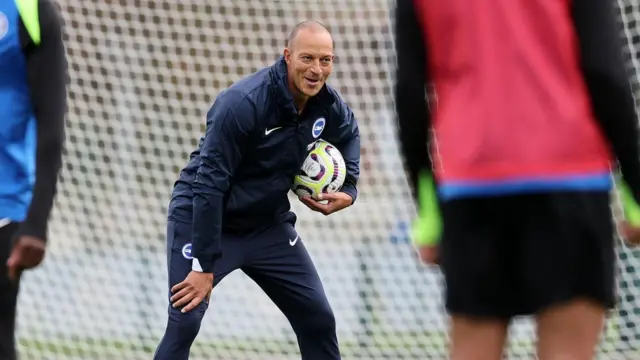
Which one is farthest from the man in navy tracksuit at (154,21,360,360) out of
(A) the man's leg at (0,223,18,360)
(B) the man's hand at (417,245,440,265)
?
(B) the man's hand at (417,245,440,265)

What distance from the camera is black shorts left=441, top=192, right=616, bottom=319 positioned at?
2.02 m

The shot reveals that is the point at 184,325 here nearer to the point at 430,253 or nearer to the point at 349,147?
the point at 349,147

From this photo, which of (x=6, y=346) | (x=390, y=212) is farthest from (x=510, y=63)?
(x=390, y=212)

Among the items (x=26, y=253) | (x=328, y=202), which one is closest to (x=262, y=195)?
(x=328, y=202)

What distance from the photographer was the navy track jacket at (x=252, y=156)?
4.02 m

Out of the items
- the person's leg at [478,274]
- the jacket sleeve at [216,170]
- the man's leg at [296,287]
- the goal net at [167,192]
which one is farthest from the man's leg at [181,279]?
the goal net at [167,192]

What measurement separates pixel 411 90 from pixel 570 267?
0.48 metres

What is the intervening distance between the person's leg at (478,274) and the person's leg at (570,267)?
1.8 inches

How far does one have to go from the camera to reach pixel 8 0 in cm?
262

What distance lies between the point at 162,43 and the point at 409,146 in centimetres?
522

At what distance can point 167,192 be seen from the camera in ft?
24.7

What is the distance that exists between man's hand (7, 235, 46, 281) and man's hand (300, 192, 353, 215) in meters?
1.85

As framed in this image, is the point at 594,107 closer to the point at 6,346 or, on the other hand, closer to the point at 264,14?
the point at 6,346

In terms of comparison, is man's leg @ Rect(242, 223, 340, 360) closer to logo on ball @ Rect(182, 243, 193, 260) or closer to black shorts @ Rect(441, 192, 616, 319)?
logo on ball @ Rect(182, 243, 193, 260)
